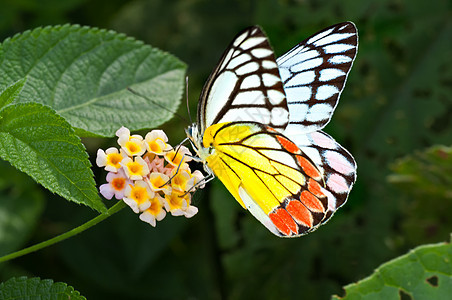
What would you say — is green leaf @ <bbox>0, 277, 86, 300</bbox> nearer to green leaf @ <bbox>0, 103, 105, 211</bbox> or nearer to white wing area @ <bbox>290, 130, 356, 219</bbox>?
green leaf @ <bbox>0, 103, 105, 211</bbox>

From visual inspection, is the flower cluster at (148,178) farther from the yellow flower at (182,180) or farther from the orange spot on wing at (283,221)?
the orange spot on wing at (283,221)

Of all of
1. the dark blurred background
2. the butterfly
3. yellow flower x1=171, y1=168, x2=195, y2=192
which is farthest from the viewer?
the dark blurred background

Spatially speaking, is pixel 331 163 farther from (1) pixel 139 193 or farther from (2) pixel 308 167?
(1) pixel 139 193

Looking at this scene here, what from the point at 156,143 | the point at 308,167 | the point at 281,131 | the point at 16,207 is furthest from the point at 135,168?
the point at 16,207

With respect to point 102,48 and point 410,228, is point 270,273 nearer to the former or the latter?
point 410,228

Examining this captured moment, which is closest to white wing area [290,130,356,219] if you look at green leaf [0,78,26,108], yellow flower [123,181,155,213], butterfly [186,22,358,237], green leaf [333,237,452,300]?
butterfly [186,22,358,237]

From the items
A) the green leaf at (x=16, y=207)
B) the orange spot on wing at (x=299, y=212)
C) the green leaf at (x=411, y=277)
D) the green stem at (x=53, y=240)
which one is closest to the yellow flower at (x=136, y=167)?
the green stem at (x=53, y=240)
